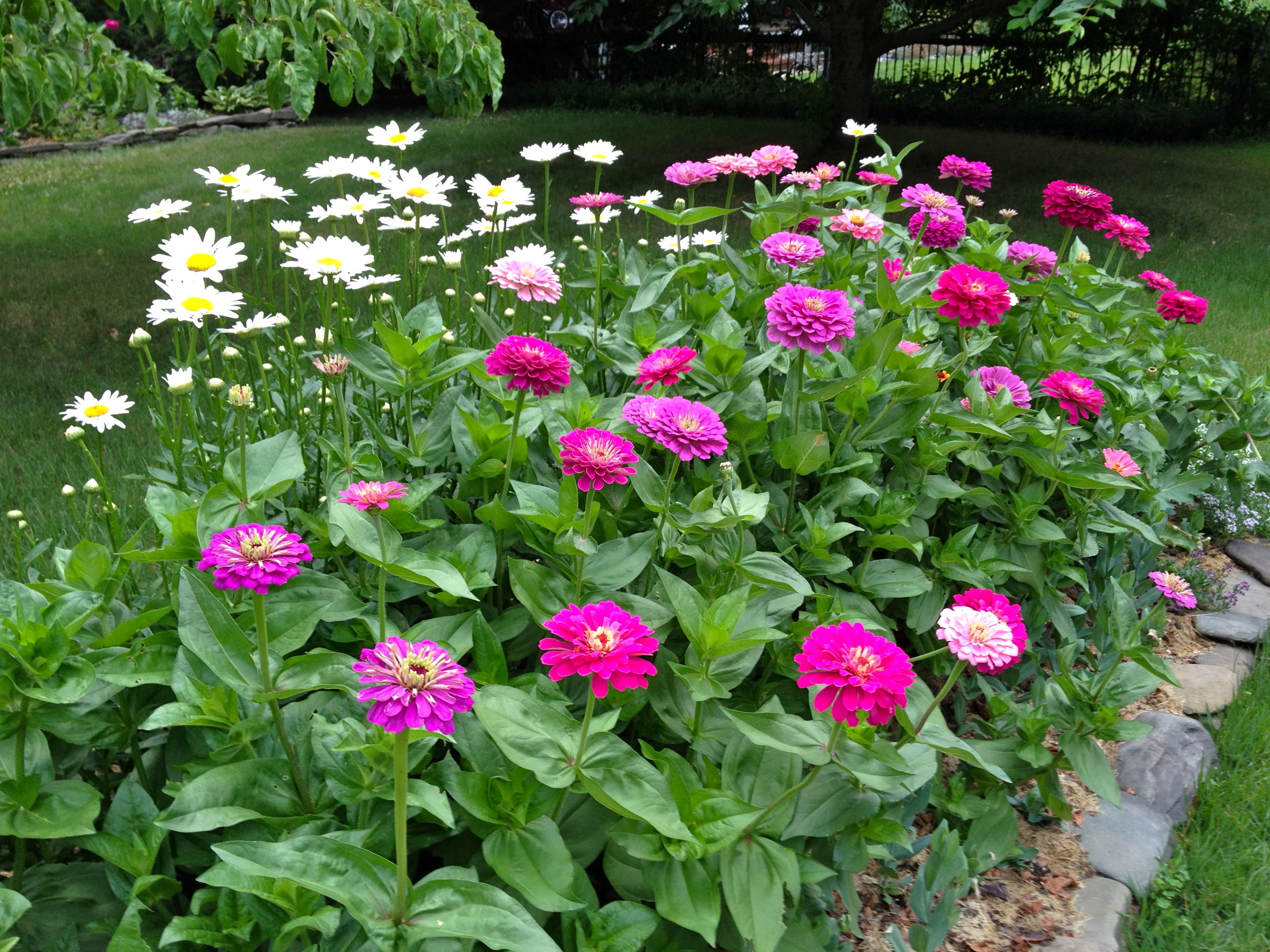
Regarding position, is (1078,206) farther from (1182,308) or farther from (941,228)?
(1182,308)

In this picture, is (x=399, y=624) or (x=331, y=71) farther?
(x=331, y=71)

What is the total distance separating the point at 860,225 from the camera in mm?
2502

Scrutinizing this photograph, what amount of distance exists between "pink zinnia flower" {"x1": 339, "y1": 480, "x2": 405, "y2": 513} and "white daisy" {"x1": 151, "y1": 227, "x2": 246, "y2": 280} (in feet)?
1.84

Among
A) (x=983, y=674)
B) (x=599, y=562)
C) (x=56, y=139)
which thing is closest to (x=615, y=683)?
(x=599, y=562)

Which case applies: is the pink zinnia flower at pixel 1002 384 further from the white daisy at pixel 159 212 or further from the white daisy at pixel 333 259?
the white daisy at pixel 159 212

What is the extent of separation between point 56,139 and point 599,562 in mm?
12796

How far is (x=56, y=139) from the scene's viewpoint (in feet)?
38.2

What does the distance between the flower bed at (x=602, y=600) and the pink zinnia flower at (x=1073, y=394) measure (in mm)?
11

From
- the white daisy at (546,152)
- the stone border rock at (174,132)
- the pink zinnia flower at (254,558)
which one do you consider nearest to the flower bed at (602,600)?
the pink zinnia flower at (254,558)

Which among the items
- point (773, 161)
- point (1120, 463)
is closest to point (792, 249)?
point (773, 161)

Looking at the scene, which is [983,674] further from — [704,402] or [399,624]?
[399,624]

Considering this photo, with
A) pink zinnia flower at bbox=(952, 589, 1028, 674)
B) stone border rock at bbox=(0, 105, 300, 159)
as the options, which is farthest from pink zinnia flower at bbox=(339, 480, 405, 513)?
stone border rock at bbox=(0, 105, 300, 159)

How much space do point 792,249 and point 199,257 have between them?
51.0 inches

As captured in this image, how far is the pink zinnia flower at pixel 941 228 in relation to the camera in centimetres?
258
